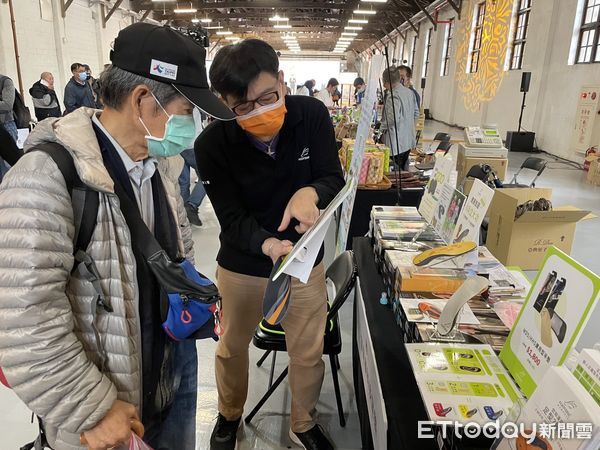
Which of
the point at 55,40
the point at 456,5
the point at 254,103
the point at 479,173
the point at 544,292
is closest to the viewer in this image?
the point at 544,292

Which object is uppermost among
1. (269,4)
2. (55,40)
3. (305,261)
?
(269,4)

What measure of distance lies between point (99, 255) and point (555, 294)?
0.95 metres

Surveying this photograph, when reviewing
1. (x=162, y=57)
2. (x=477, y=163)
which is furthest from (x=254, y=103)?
(x=477, y=163)

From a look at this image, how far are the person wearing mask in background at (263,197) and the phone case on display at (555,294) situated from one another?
64cm

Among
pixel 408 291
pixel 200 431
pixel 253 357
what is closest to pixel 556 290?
pixel 408 291

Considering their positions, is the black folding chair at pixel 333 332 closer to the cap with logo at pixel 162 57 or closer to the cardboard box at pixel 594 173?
the cap with logo at pixel 162 57

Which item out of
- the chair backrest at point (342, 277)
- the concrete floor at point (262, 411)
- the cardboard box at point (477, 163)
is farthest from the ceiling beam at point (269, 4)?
the chair backrest at point (342, 277)

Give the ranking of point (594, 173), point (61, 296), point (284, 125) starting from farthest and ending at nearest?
point (594, 173)
point (284, 125)
point (61, 296)

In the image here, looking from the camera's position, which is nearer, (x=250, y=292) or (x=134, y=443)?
(x=134, y=443)

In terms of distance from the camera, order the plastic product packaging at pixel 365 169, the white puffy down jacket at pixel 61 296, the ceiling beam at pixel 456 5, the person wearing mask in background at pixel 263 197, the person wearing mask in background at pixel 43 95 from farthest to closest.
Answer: the ceiling beam at pixel 456 5
the person wearing mask in background at pixel 43 95
the plastic product packaging at pixel 365 169
the person wearing mask in background at pixel 263 197
the white puffy down jacket at pixel 61 296

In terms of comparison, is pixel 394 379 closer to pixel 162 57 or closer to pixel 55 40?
pixel 162 57

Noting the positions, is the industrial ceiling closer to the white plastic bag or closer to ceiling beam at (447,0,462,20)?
ceiling beam at (447,0,462,20)

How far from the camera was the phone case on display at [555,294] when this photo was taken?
89 cm

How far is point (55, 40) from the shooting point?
1123cm
